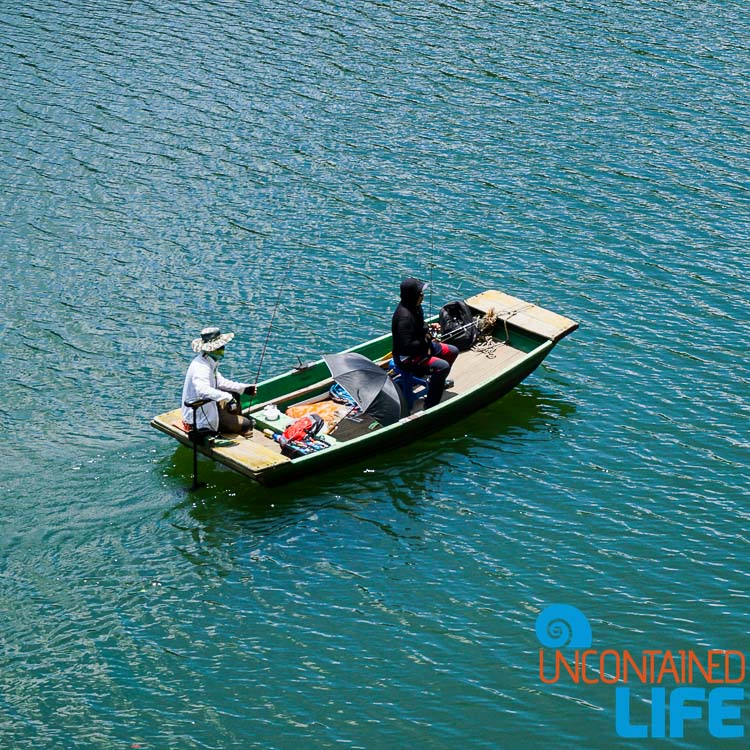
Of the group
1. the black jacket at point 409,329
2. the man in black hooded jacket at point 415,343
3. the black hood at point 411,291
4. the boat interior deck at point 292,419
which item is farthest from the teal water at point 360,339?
the black hood at point 411,291

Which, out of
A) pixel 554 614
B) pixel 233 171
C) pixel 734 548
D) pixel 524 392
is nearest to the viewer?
pixel 554 614

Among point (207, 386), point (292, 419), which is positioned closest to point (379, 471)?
point (292, 419)

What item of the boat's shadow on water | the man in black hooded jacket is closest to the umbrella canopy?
the man in black hooded jacket

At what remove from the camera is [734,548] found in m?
19.0

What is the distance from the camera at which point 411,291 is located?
20.6 m

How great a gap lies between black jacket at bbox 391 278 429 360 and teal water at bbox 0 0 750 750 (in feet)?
6.38

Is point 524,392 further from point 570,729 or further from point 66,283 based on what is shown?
point 66,283

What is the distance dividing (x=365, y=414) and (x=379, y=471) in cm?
119

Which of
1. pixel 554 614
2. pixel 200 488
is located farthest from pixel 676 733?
pixel 200 488

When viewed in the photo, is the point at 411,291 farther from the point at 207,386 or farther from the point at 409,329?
the point at 207,386

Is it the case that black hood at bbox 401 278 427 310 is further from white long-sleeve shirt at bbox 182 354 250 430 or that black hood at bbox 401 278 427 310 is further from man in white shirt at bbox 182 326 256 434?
white long-sleeve shirt at bbox 182 354 250 430

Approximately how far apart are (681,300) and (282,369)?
374 inches

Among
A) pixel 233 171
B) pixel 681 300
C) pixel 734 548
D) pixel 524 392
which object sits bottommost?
pixel 734 548

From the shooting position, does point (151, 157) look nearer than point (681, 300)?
No
